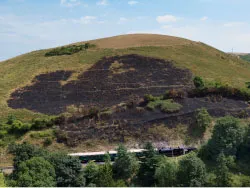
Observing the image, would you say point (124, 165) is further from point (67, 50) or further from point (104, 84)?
point (67, 50)

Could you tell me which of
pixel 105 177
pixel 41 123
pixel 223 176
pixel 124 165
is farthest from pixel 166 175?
pixel 41 123

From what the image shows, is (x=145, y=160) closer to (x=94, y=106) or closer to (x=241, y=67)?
(x=94, y=106)

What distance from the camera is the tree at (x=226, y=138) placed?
24469 millimetres

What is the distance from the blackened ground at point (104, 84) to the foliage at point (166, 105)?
466 cm

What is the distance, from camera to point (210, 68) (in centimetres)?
5097

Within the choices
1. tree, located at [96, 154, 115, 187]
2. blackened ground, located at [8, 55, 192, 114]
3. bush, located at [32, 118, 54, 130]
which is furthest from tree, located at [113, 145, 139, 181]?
blackened ground, located at [8, 55, 192, 114]

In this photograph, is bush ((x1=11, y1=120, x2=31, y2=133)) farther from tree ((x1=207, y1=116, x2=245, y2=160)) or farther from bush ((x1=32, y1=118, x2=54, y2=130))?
tree ((x1=207, y1=116, x2=245, y2=160))

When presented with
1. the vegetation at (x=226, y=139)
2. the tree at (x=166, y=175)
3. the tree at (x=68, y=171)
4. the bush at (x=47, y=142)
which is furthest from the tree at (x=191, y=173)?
the bush at (x=47, y=142)

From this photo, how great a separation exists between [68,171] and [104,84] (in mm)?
24738

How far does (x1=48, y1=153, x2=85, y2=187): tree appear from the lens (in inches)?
856

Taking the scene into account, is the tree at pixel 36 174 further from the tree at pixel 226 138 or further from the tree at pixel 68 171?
the tree at pixel 226 138

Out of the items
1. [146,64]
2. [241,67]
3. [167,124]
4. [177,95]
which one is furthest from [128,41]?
[167,124]

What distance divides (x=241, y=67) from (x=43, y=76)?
130 ft

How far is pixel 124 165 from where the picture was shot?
76.8ft
